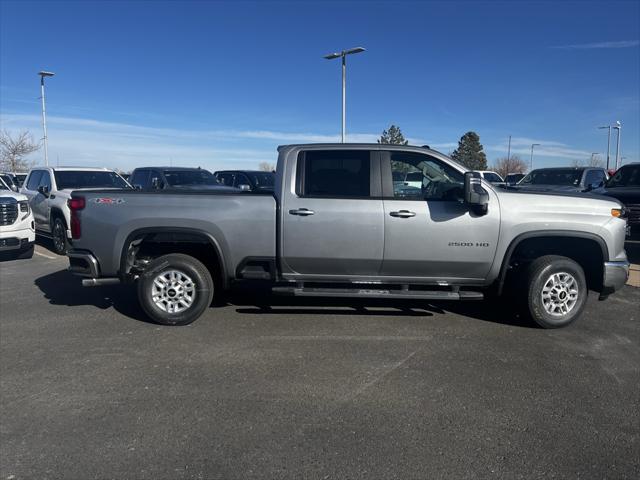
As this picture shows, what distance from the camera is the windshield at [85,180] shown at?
11258 mm

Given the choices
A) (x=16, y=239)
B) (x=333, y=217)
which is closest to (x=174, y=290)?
(x=333, y=217)

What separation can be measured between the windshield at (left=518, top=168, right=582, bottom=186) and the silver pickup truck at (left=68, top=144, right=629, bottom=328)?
955 cm

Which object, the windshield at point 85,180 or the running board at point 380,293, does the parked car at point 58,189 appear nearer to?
the windshield at point 85,180

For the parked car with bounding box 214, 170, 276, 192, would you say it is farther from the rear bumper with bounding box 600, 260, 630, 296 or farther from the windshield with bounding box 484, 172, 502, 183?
the rear bumper with bounding box 600, 260, 630, 296

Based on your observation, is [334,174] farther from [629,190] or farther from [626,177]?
[626,177]

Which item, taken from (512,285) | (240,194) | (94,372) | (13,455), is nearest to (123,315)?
(94,372)

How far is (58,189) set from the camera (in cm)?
1098

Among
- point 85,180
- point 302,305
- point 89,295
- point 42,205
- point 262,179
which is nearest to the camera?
point 302,305

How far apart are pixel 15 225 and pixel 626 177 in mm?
13192

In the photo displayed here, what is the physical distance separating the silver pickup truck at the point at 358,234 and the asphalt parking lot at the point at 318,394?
1.50 ft

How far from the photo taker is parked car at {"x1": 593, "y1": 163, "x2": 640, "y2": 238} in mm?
10398

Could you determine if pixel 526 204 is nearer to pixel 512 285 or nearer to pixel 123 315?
pixel 512 285

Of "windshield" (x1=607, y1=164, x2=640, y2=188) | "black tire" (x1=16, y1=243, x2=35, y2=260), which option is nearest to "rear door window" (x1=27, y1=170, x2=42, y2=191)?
"black tire" (x1=16, y1=243, x2=35, y2=260)

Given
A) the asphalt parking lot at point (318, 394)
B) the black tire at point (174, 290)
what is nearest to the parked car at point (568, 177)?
the asphalt parking lot at point (318, 394)
